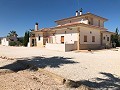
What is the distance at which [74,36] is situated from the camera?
24.7m

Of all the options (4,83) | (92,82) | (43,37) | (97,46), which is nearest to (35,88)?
(4,83)

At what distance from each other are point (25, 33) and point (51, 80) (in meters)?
38.1

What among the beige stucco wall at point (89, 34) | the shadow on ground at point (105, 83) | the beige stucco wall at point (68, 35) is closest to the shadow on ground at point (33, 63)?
the shadow on ground at point (105, 83)

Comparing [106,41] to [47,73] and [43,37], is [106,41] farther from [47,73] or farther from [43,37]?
[47,73]

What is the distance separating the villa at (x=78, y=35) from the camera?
79.0ft

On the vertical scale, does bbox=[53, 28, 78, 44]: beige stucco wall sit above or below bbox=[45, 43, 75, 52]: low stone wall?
above

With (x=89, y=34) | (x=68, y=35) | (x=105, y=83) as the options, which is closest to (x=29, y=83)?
(x=105, y=83)

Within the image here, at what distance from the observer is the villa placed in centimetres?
2409

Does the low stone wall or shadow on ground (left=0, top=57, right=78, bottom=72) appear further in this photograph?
the low stone wall

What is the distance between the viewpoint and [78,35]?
78.6 feet

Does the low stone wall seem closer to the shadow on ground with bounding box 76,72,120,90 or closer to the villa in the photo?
the villa

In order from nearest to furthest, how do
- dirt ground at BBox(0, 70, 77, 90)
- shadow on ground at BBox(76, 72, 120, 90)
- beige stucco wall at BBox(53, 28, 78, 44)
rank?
shadow on ground at BBox(76, 72, 120, 90) < dirt ground at BBox(0, 70, 77, 90) < beige stucco wall at BBox(53, 28, 78, 44)

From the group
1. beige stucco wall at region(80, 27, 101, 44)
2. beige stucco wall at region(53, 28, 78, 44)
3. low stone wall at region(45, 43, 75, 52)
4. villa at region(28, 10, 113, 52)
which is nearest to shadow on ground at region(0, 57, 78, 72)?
low stone wall at region(45, 43, 75, 52)

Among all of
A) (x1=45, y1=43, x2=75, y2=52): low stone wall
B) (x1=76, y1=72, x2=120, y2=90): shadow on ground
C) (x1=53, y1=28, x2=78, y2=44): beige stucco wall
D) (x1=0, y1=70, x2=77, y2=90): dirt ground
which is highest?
(x1=53, y1=28, x2=78, y2=44): beige stucco wall
